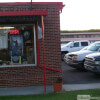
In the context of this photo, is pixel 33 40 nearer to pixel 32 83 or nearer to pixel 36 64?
pixel 36 64

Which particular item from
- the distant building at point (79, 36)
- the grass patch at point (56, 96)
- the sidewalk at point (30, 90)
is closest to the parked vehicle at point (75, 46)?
the sidewalk at point (30, 90)

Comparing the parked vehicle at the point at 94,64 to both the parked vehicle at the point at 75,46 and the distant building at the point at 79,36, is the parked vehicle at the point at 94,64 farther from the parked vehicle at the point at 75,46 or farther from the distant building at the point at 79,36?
the distant building at the point at 79,36

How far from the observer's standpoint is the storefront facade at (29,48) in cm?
963

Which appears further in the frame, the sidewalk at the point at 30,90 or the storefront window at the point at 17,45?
the storefront window at the point at 17,45

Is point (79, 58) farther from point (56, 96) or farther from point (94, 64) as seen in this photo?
point (56, 96)

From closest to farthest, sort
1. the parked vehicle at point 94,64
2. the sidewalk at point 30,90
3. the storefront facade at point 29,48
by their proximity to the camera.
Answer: the sidewalk at point 30,90 → the storefront facade at point 29,48 → the parked vehicle at point 94,64

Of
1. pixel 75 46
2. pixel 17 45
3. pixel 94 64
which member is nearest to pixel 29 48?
pixel 17 45

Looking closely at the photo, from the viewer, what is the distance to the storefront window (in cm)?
996

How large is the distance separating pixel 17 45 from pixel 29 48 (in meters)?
0.58

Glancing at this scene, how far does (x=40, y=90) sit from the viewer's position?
8.97 metres

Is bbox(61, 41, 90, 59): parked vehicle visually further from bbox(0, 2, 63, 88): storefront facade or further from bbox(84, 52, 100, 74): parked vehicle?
bbox(0, 2, 63, 88): storefront facade

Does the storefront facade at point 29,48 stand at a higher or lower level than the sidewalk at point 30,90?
higher

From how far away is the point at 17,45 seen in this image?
10031mm

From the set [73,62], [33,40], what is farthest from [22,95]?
[73,62]
